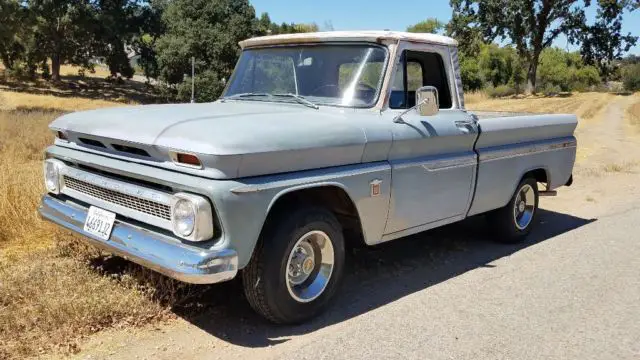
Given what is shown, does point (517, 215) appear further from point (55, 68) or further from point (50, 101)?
point (55, 68)

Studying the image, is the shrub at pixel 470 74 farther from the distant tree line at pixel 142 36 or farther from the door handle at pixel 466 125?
the door handle at pixel 466 125

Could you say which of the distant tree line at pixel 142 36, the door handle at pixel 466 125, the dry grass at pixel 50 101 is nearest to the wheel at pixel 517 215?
the door handle at pixel 466 125

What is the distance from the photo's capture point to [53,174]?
13.9 ft

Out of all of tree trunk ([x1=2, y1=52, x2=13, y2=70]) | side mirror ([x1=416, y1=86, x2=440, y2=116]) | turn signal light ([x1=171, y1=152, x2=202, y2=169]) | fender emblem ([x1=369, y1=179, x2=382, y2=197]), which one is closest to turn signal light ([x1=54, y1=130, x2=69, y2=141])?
turn signal light ([x1=171, y1=152, x2=202, y2=169])

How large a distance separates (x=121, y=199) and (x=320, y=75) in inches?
71.3

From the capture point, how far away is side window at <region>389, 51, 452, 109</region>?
4621mm

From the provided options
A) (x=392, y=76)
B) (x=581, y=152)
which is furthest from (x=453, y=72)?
(x=581, y=152)

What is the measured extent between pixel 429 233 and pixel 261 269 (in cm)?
323

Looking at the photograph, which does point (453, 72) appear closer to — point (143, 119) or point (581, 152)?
point (143, 119)

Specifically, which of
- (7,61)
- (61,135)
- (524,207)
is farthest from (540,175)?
(7,61)

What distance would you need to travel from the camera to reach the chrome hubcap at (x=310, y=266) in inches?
151

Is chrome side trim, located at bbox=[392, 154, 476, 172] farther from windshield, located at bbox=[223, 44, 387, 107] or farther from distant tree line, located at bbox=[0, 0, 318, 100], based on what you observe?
distant tree line, located at bbox=[0, 0, 318, 100]

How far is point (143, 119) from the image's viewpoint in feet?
12.2

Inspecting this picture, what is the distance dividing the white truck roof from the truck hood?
2.16 ft
